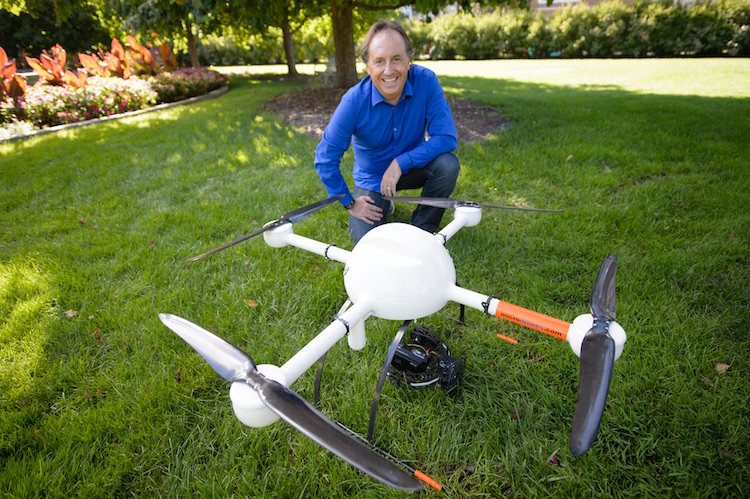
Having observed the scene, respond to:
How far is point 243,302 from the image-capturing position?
106 inches

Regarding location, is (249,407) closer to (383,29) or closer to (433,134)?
(383,29)

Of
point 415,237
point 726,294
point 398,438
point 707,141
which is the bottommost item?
point 398,438

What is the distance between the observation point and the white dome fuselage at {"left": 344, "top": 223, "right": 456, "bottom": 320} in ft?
4.75

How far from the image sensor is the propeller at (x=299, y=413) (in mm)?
856

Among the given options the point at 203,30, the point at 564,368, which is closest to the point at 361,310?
the point at 564,368

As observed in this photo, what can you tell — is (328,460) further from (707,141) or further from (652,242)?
(707,141)

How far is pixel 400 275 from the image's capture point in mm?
1439

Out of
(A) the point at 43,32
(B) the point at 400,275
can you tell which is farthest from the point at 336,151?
(A) the point at 43,32

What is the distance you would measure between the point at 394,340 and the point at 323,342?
314mm

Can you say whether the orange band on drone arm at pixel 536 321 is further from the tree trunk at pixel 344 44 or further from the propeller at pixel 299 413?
the tree trunk at pixel 344 44

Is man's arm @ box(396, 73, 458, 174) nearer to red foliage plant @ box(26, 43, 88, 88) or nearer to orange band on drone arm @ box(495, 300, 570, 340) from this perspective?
orange band on drone arm @ box(495, 300, 570, 340)

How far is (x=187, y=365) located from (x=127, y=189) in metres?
3.42

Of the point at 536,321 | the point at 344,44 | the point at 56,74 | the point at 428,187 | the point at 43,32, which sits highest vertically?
the point at 43,32

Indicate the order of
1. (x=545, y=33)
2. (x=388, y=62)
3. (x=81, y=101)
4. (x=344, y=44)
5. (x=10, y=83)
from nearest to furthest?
(x=388, y=62) < (x=10, y=83) < (x=81, y=101) < (x=344, y=44) < (x=545, y=33)
